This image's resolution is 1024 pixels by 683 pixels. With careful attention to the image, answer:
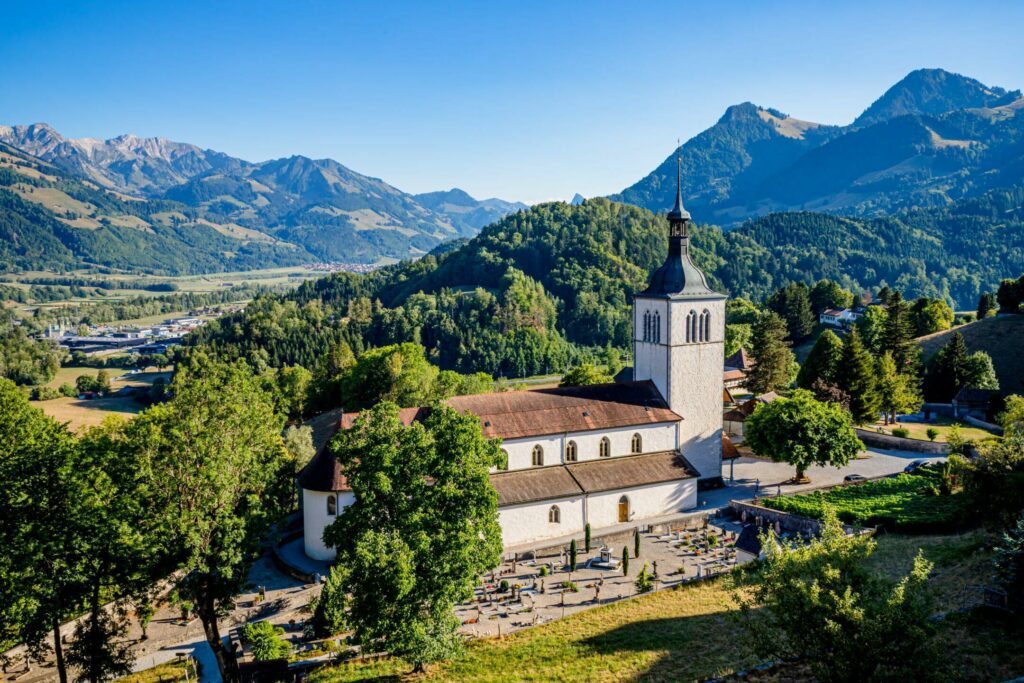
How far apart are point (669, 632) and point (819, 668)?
38.3ft

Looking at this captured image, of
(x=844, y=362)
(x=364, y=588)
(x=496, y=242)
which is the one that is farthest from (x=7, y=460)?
(x=496, y=242)

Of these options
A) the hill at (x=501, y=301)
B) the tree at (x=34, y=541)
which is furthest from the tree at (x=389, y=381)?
the hill at (x=501, y=301)

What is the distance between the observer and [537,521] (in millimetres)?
41250

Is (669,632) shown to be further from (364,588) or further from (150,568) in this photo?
(150,568)

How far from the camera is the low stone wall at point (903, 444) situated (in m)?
56.0

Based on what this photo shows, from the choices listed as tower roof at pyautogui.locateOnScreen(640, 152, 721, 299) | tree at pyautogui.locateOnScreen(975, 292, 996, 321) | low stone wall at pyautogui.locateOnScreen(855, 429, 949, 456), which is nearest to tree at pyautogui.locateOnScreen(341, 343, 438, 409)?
tower roof at pyautogui.locateOnScreen(640, 152, 721, 299)

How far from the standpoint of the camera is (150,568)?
23.9 metres

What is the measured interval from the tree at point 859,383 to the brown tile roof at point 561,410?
23780 mm

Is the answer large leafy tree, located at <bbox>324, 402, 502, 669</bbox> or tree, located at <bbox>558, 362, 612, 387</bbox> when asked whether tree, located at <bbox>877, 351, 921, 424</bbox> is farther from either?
large leafy tree, located at <bbox>324, 402, 502, 669</bbox>

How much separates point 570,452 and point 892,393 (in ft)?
125

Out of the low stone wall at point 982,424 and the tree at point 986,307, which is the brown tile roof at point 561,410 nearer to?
the low stone wall at point 982,424

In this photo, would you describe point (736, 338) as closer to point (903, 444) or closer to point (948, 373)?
point (948, 373)

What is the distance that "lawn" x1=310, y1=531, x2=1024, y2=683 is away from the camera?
76.9 feet

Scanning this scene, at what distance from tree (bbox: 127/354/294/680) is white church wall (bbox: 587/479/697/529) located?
74.3 ft
